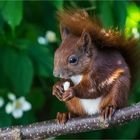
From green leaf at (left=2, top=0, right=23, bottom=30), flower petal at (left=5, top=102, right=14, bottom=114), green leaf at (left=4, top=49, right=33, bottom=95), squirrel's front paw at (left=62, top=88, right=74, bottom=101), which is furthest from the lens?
flower petal at (left=5, top=102, right=14, bottom=114)

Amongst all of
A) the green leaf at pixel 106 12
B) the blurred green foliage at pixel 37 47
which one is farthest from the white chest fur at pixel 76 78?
the green leaf at pixel 106 12

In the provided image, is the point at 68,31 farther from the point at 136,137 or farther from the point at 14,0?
the point at 136,137

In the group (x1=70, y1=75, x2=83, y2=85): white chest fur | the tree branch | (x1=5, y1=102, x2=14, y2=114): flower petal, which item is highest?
(x1=70, y1=75, x2=83, y2=85): white chest fur

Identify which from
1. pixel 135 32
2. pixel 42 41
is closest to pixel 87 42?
pixel 135 32

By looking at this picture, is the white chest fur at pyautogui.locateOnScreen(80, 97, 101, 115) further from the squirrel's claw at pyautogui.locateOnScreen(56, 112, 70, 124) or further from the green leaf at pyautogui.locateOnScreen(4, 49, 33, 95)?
the green leaf at pyautogui.locateOnScreen(4, 49, 33, 95)

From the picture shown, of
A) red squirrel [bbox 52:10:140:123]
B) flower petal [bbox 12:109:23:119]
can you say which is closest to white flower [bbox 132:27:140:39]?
red squirrel [bbox 52:10:140:123]

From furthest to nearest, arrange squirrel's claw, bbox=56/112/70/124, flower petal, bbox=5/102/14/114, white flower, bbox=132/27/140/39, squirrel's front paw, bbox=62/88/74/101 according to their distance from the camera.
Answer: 1. flower petal, bbox=5/102/14/114
2. white flower, bbox=132/27/140/39
3. squirrel's claw, bbox=56/112/70/124
4. squirrel's front paw, bbox=62/88/74/101

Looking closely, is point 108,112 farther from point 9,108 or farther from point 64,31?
point 9,108
